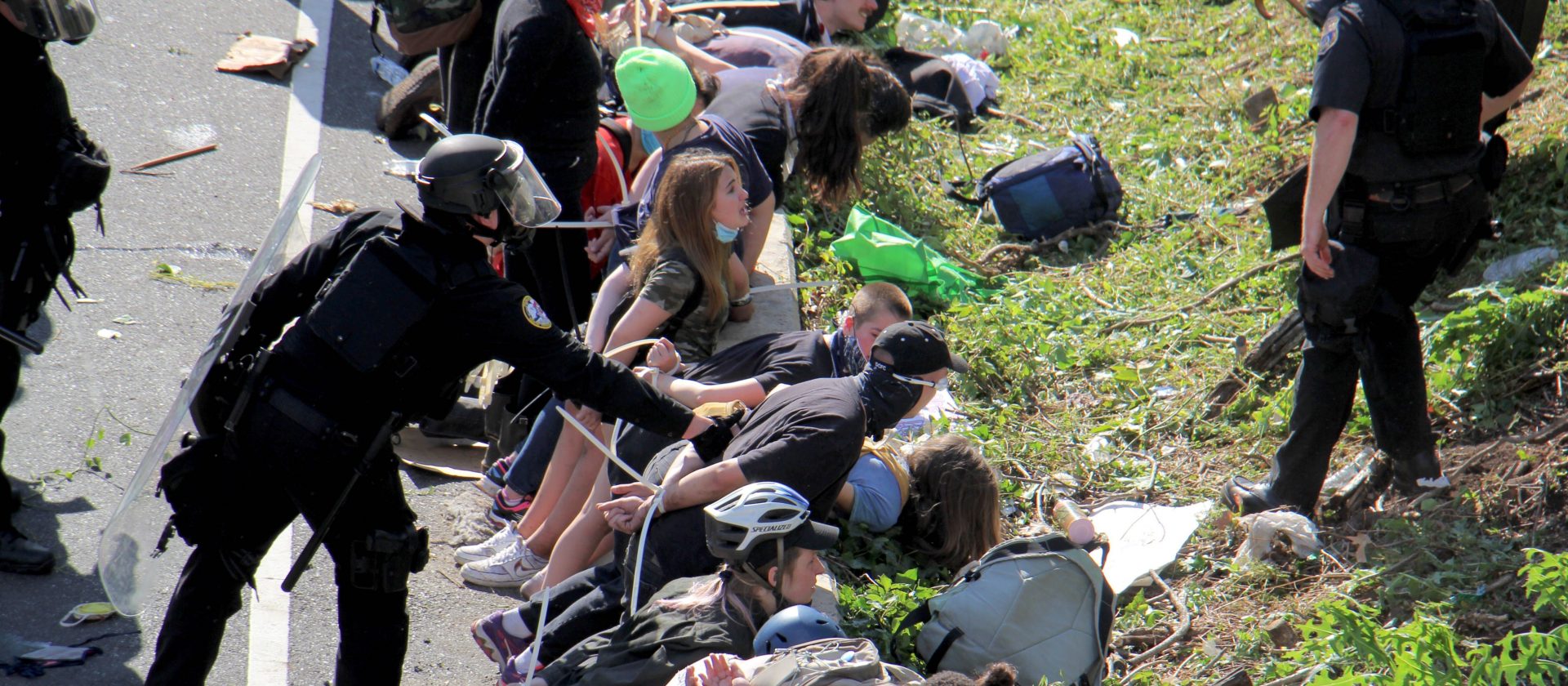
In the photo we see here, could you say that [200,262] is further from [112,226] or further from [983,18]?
[983,18]

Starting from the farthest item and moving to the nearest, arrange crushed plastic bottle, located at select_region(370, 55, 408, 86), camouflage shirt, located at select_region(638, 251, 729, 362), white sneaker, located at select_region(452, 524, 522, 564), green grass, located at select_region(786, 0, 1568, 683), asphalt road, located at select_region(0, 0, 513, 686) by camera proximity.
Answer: crushed plastic bottle, located at select_region(370, 55, 408, 86) → camouflage shirt, located at select_region(638, 251, 729, 362) → white sneaker, located at select_region(452, 524, 522, 564) → green grass, located at select_region(786, 0, 1568, 683) → asphalt road, located at select_region(0, 0, 513, 686)

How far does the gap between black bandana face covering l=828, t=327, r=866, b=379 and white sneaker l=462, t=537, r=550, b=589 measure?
1267 millimetres

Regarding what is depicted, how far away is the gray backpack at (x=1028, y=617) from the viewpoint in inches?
154

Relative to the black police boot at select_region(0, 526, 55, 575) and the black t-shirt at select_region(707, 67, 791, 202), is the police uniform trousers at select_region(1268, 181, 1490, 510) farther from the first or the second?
the black police boot at select_region(0, 526, 55, 575)

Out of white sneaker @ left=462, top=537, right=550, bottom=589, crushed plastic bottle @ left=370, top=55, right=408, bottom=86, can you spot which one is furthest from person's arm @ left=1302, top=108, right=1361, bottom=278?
crushed plastic bottle @ left=370, top=55, right=408, bottom=86

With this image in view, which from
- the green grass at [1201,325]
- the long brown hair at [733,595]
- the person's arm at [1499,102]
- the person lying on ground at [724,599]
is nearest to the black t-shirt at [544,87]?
the green grass at [1201,325]

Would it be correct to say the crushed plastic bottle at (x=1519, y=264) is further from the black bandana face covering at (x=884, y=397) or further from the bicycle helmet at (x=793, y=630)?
the bicycle helmet at (x=793, y=630)

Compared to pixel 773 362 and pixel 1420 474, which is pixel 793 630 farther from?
pixel 1420 474

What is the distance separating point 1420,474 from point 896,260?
2826 millimetres

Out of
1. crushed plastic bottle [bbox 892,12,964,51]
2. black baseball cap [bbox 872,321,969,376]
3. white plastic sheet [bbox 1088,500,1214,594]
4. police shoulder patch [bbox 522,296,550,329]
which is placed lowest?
crushed plastic bottle [bbox 892,12,964,51]

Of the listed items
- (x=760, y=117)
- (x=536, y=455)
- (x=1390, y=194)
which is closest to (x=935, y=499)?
(x=536, y=455)

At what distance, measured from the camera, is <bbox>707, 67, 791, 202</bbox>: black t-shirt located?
571cm

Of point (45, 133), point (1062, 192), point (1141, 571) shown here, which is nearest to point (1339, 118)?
point (1141, 571)

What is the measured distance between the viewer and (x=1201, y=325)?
20.5 feet
